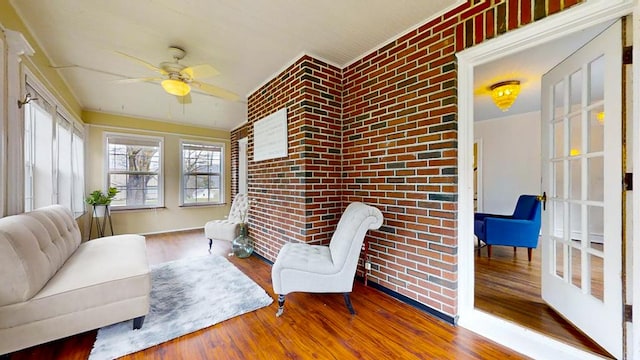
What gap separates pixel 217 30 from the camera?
6.68 ft

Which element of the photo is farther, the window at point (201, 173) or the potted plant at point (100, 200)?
the window at point (201, 173)

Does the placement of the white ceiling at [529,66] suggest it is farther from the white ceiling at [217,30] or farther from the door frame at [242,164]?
the door frame at [242,164]

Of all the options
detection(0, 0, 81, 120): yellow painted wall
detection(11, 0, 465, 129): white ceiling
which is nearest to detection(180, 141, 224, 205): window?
detection(0, 0, 81, 120): yellow painted wall

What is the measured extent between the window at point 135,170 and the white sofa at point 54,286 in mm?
3015

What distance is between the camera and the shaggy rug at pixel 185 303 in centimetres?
158

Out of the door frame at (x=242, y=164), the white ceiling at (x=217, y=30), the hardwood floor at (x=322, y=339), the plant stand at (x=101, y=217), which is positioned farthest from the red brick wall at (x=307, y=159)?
the plant stand at (x=101, y=217)

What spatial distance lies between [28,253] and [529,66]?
4.47 m

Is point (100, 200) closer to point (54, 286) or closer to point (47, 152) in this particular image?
point (47, 152)

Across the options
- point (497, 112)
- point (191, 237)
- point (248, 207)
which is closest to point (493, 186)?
point (497, 112)

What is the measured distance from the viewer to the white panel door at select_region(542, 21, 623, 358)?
1.36 metres

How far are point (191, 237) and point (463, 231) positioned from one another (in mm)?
4463

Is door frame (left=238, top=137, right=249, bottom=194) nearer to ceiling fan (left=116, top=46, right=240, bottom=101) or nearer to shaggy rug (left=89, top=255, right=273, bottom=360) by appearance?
shaggy rug (left=89, top=255, right=273, bottom=360)

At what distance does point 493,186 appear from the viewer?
A: 484 centimetres

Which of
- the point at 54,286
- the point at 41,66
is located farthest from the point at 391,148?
the point at 41,66
